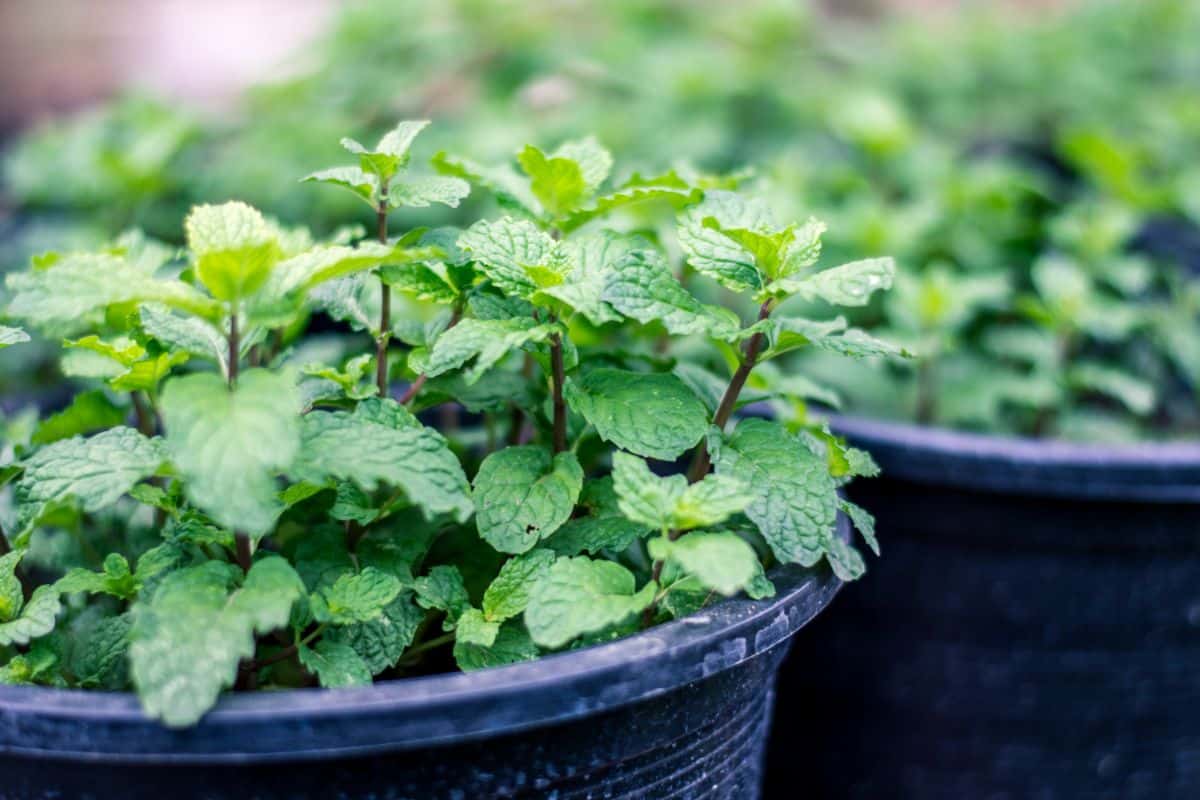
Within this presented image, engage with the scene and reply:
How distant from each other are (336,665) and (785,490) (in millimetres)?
409

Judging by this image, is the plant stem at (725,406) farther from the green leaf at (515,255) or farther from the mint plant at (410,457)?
the green leaf at (515,255)

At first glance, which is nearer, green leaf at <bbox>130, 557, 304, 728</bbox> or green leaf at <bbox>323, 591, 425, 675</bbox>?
green leaf at <bbox>130, 557, 304, 728</bbox>

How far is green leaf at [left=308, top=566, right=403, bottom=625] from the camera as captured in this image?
3.01ft

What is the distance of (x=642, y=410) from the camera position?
100 centimetres

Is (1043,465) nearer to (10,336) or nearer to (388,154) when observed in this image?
(388,154)

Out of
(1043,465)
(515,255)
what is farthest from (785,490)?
(1043,465)

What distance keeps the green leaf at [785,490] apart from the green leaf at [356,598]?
12.1 inches

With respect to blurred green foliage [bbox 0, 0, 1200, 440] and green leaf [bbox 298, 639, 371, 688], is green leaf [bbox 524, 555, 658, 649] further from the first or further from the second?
blurred green foliage [bbox 0, 0, 1200, 440]

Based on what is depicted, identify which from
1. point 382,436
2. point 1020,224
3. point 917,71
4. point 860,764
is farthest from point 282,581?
point 917,71

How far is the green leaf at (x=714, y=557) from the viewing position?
0.84 metres

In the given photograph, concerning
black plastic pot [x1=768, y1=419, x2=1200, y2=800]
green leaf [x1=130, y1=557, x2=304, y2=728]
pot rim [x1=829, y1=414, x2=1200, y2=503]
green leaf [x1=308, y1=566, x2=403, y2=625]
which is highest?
green leaf [x1=130, y1=557, x2=304, y2=728]

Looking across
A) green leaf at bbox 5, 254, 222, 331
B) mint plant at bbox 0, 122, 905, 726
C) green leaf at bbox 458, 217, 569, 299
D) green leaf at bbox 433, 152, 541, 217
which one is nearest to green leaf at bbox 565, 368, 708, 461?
mint plant at bbox 0, 122, 905, 726

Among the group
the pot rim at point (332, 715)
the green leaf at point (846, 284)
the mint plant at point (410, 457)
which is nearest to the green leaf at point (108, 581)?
the mint plant at point (410, 457)

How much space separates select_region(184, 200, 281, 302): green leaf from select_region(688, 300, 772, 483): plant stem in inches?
16.5
